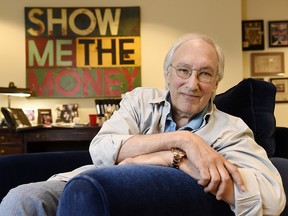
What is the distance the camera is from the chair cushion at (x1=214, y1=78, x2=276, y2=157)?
150 centimetres

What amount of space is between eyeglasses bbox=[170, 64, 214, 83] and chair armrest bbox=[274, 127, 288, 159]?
0.63m

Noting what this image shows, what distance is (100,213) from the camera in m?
0.68

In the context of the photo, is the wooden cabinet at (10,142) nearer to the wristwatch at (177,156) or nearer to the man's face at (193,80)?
the man's face at (193,80)

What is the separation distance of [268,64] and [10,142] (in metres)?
3.06

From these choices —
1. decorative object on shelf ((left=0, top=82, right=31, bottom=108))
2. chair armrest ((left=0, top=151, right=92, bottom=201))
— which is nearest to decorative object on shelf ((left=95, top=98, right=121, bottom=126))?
decorative object on shelf ((left=0, top=82, right=31, bottom=108))

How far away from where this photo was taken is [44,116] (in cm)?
391

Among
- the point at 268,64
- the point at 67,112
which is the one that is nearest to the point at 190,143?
the point at 67,112

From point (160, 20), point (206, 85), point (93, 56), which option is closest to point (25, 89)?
point (93, 56)

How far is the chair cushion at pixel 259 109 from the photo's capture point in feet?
4.93

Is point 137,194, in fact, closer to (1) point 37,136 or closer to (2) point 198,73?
(2) point 198,73

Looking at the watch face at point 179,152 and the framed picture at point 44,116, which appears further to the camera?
the framed picture at point 44,116

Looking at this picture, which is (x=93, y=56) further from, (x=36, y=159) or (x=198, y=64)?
(x=198, y=64)

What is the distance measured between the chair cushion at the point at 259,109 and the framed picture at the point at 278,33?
298cm

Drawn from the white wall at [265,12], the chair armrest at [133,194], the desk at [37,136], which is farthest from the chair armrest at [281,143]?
the white wall at [265,12]
